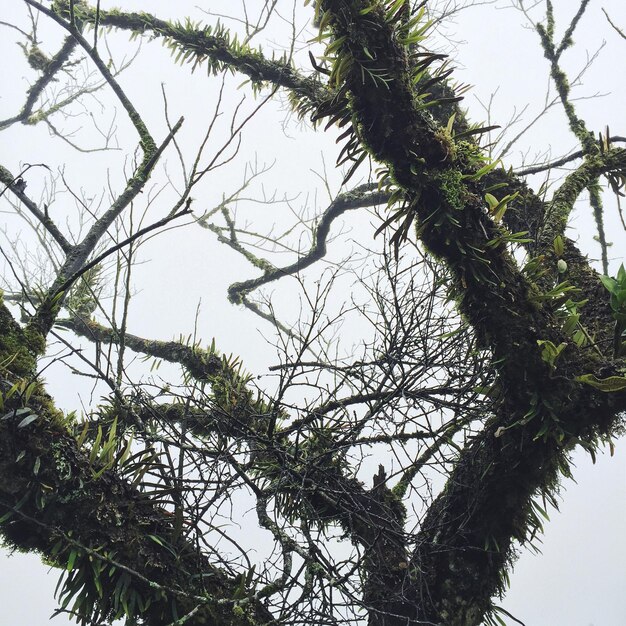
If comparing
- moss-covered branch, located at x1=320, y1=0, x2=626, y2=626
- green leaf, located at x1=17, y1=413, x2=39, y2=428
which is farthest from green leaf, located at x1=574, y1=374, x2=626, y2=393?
green leaf, located at x1=17, y1=413, x2=39, y2=428

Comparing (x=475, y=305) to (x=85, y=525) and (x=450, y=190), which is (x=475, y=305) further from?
(x=85, y=525)

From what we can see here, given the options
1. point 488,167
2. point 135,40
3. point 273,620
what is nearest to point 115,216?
point 488,167

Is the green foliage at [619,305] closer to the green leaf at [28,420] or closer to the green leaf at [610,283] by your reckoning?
the green leaf at [610,283]

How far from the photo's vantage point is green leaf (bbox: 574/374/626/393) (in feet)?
7.51

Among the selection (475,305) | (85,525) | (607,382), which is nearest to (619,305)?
(607,382)

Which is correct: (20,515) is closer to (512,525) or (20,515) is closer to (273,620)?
(273,620)

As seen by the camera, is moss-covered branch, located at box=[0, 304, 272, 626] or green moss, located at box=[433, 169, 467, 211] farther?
green moss, located at box=[433, 169, 467, 211]

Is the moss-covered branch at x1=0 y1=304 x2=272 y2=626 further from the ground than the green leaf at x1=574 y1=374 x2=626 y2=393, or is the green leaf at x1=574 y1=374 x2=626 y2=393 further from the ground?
the green leaf at x1=574 y1=374 x2=626 y2=393

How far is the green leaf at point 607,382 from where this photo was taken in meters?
2.29

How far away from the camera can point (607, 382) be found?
7.57 feet

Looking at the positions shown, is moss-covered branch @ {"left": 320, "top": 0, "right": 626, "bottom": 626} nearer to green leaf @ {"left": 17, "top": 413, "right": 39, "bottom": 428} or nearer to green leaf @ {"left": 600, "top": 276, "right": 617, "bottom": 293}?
green leaf @ {"left": 600, "top": 276, "right": 617, "bottom": 293}

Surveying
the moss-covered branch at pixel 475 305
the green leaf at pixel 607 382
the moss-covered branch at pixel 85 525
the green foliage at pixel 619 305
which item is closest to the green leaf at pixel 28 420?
the moss-covered branch at pixel 85 525

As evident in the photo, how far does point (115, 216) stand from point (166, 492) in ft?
5.33

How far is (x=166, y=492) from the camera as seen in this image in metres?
2.25
